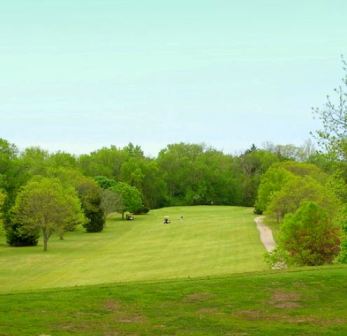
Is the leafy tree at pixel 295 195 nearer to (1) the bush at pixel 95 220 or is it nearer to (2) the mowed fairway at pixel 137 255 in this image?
(2) the mowed fairway at pixel 137 255

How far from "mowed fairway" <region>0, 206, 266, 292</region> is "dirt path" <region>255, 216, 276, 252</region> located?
0.88 metres

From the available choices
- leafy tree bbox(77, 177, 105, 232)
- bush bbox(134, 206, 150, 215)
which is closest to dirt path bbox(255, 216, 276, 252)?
leafy tree bbox(77, 177, 105, 232)

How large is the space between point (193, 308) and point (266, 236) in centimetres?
5580

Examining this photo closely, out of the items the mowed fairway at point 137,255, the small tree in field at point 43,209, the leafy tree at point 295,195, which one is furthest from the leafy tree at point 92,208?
the leafy tree at point 295,195

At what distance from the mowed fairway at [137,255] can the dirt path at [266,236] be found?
880 millimetres

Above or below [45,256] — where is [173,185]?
above

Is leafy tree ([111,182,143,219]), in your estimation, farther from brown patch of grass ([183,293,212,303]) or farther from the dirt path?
brown patch of grass ([183,293,212,303])

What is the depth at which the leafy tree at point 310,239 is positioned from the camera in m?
36.9

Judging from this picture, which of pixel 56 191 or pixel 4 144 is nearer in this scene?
pixel 56 191

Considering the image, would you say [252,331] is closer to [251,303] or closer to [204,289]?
[251,303]

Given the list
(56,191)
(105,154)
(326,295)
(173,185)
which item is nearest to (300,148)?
(173,185)

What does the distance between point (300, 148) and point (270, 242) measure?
92.1 meters

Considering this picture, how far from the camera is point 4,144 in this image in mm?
88250

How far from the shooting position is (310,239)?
1458 inches
